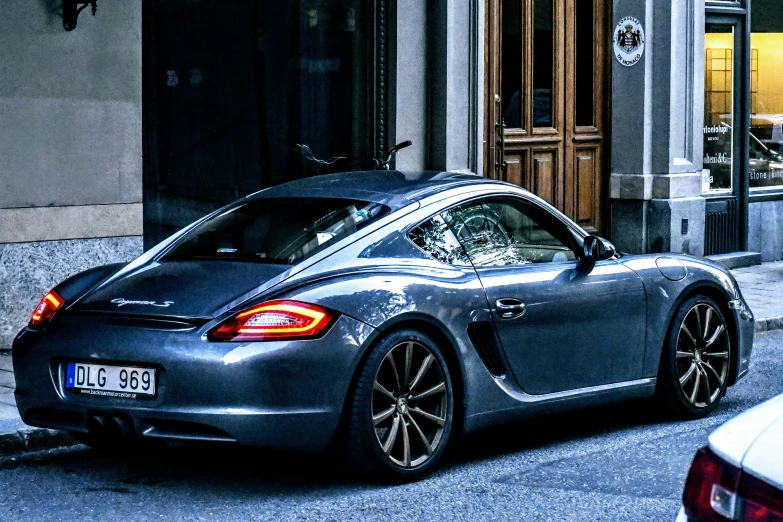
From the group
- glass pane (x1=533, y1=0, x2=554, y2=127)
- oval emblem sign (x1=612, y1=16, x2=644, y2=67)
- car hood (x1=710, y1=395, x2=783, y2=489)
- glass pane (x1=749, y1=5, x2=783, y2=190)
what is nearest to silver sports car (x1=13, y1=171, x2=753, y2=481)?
car hood (x1=710, y1=395, x2=783, y2=489)

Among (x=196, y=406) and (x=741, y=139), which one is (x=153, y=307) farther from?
(x=741, y=139)

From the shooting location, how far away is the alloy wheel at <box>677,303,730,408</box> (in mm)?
7945

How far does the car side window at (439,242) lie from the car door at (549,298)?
0.05m

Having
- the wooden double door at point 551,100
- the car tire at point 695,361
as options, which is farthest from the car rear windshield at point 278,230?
the wooden double door at point 551,100

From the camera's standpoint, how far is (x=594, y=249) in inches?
290

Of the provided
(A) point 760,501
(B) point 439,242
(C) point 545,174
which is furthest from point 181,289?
(C) point 545,174

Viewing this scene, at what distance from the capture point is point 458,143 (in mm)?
13492

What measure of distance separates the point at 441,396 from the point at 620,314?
1.39m

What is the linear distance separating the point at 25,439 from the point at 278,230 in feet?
5.44

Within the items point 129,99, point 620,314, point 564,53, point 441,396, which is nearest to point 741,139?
point 564,53

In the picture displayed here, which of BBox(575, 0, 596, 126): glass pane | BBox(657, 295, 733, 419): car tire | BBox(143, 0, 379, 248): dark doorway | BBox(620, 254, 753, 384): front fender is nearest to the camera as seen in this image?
BBox(620, 254, 753, 384): front fender

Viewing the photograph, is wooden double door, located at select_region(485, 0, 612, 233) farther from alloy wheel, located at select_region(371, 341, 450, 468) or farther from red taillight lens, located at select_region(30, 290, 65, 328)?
red taillight lens, located at select_region(30, 290, 65, 328)

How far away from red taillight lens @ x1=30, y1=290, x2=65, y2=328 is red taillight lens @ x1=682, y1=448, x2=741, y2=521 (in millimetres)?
3907

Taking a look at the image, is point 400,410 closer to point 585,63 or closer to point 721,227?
point 585,63
